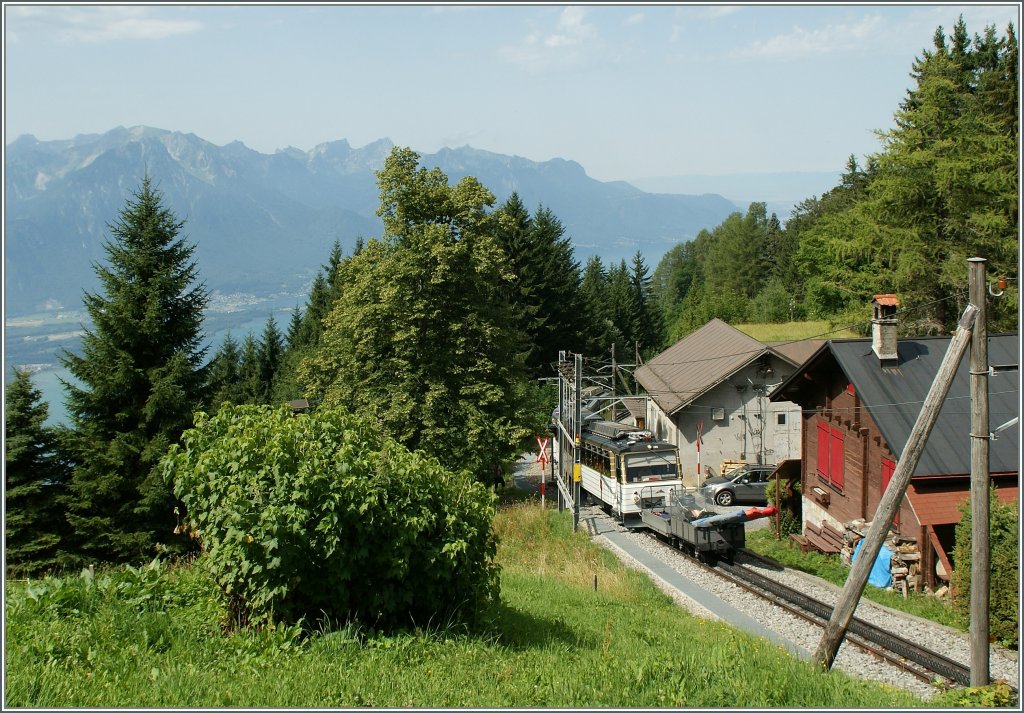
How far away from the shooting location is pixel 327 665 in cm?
792

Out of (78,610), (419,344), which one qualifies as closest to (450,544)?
(78,610)

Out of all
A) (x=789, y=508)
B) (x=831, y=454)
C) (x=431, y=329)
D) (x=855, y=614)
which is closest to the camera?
(x=855, y=614)

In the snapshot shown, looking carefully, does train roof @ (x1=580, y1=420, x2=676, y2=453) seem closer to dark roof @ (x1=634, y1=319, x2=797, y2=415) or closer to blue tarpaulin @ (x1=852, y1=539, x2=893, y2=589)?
dark roof @ (x1=634, y1=319, x2=797, y2=415)

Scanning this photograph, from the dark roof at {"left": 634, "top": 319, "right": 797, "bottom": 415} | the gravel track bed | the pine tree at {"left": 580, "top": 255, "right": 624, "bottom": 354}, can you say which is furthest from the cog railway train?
the pine tree at {"left": 580, "top": 255, "right": 624, "bottom": 354}

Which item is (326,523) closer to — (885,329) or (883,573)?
(883,573)

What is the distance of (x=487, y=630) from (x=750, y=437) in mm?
33534

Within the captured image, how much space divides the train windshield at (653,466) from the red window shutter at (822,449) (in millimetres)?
5290

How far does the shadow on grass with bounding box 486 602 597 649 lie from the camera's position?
10.1m

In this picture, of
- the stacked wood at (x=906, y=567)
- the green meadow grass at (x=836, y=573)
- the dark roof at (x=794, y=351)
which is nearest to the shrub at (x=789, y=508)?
the green meadow grass at (x=836, y=573)

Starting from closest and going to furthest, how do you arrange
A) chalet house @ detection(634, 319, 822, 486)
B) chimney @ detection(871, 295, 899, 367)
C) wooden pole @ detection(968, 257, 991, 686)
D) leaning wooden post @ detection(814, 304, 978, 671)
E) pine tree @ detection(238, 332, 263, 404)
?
wooden pole @ detection(968, 257, 991, 686)
leaning wooden post @ detection(814, 304, 978, 671)
chimney @ detection(871, 295, 899, 367)
chalet house @ detection(634, 319, 822, 486)
pine tree @ detection(238, 332, 263, 404)

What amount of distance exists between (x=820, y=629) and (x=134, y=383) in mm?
19766

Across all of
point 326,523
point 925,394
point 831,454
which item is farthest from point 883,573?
point 326,523

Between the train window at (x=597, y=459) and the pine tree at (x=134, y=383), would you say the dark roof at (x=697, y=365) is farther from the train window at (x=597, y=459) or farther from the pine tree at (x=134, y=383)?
the pine tree at (x=134, y=383)

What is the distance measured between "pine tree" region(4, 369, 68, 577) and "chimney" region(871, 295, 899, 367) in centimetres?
2284
